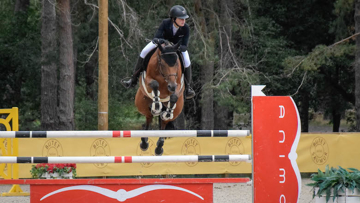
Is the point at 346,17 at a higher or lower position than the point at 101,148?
higher

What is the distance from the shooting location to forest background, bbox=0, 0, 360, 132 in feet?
48.2

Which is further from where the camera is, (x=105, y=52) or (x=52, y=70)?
(x=52, y=70)

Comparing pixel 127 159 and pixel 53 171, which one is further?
pixel 53 171

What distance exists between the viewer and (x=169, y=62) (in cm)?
584

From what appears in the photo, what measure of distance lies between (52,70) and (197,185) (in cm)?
1048

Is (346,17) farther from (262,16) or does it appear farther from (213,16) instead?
(213,16)

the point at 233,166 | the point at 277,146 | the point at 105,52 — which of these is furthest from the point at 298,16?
the point at 277,146

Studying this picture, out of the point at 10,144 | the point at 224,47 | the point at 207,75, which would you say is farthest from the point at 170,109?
the point at 224,47

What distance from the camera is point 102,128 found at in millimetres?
8844

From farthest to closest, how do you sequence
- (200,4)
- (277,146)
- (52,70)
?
(200,4) → (52,70) → (277,146)

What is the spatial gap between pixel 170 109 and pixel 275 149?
155cm

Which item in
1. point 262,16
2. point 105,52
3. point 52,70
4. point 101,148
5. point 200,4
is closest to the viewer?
point 105,52

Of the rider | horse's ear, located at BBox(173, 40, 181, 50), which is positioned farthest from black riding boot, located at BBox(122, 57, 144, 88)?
horse's ear, located at BBox(173, 40, 181, 50)

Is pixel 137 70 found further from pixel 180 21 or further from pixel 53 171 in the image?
pixel 53 171
